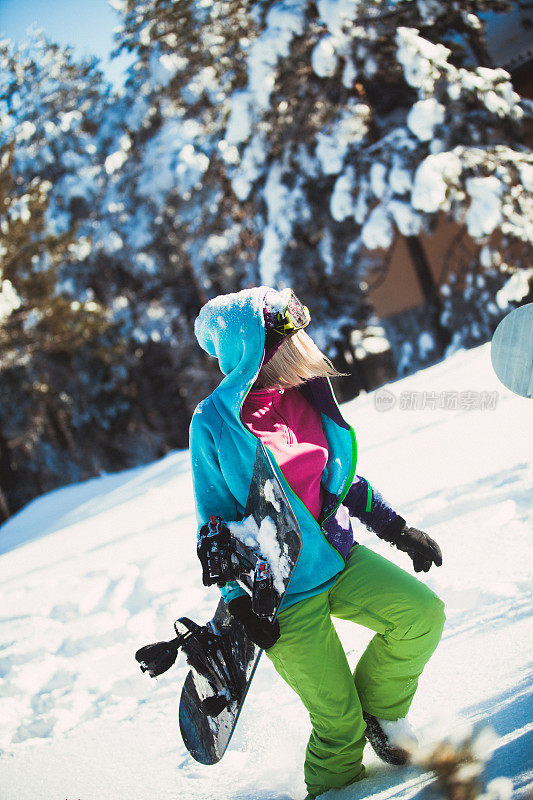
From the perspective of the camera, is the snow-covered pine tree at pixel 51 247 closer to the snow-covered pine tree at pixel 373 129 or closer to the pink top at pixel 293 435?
the snow-covered pine tree at pixel 373 129

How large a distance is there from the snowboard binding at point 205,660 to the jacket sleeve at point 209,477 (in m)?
0.15

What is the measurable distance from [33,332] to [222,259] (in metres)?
4.82

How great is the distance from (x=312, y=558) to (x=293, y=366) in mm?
632

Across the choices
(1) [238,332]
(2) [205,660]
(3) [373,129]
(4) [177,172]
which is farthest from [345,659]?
(4) [177,172]

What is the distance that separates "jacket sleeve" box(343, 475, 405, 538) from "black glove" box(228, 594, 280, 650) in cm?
53

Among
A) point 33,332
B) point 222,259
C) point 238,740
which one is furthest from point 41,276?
point 238,740

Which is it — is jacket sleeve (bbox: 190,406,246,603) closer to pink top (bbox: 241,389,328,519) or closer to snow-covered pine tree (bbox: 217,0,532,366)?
pink top (bbox: 241,389,328,519)

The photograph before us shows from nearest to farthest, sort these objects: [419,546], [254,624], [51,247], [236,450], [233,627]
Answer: [254,624], [236,450], [233,627], [419,546], [51,247]

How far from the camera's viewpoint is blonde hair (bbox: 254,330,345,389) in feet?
6.85

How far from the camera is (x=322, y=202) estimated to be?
9.98m

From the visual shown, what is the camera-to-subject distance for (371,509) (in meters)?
2.24

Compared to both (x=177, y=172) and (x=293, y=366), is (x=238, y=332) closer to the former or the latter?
(x=293, y=366)

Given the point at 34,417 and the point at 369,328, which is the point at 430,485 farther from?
the point at 34,417

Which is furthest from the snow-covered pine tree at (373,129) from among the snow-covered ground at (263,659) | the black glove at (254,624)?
the black glove at (254,624)
